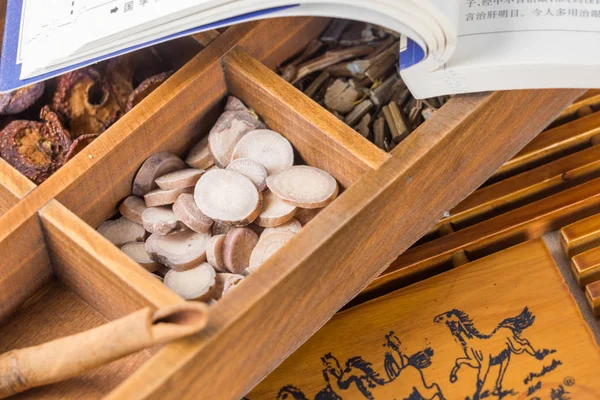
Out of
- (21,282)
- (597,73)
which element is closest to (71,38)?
(21,282)

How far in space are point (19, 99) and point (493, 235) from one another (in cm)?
83

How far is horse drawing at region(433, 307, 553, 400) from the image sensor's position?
1231 mm

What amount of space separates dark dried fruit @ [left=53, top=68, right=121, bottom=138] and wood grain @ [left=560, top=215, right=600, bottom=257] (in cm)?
→ 80

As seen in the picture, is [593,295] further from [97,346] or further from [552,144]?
[97,346]

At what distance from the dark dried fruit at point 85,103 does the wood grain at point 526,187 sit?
61 centimetres

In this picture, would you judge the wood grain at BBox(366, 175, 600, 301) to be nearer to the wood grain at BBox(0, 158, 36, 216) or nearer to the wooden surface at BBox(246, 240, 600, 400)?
the wooden surface at BBox(246, 240, 600, 400)

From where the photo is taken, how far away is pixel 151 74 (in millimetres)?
1474

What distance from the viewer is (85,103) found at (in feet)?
4.50

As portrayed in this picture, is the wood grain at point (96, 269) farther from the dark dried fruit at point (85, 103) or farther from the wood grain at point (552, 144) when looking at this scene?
the wood grain at point (552, 144)

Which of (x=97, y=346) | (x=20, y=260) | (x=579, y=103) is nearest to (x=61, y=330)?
(x=20, y=260)

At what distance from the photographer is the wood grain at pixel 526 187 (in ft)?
4.67

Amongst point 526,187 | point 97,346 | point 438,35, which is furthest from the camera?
point 526,187

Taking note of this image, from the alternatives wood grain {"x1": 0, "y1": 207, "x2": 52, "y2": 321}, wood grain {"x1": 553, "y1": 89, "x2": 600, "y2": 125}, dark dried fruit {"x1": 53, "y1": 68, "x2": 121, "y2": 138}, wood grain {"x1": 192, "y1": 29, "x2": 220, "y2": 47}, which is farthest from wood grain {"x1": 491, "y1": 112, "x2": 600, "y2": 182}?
wood grain {"x1": 0, "y1": 207, "x2": 52, "y2": 321}

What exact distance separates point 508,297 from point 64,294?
0.69 metres
